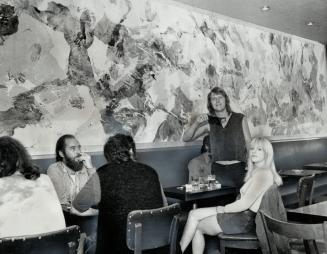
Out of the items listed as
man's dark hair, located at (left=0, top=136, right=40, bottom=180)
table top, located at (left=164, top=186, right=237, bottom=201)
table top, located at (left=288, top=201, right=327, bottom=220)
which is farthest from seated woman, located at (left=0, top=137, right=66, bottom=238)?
table top, located at (left=164, top=186, right=237, bottom=201)

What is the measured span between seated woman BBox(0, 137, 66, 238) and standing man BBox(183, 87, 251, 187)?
2.83 metres

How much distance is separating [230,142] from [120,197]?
2.83m

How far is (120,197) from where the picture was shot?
2.38 metres

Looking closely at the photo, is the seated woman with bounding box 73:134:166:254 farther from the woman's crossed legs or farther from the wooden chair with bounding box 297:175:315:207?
the wooden chair with bounding box 297:175:315:207

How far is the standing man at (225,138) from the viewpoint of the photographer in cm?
457

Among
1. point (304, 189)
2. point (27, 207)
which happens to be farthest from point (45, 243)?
point (304, 189)

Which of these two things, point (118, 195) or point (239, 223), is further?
point (239, 223)

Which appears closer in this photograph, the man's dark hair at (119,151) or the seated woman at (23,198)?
the seated woman at (23,198)

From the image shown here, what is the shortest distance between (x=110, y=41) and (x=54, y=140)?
1.46 meters

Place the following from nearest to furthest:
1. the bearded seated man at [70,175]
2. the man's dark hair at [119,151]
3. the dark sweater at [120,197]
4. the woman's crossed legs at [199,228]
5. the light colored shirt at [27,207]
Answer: the light colored shirt at [27,207] → the dark sweater at [120,197] → the man's dark hair at [119,151] → the bearded seated man at [70,175] → the woman's crossed legs at [199,228]

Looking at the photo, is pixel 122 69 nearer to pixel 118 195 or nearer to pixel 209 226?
pixel 209 226

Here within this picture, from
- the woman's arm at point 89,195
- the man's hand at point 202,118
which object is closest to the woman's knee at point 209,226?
the woman's arm at point 89,195

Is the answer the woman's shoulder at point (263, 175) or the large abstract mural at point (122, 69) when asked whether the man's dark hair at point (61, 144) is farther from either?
the woman's shoulder at point (263, 175)

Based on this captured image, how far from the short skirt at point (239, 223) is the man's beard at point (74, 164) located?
5.03 feet
